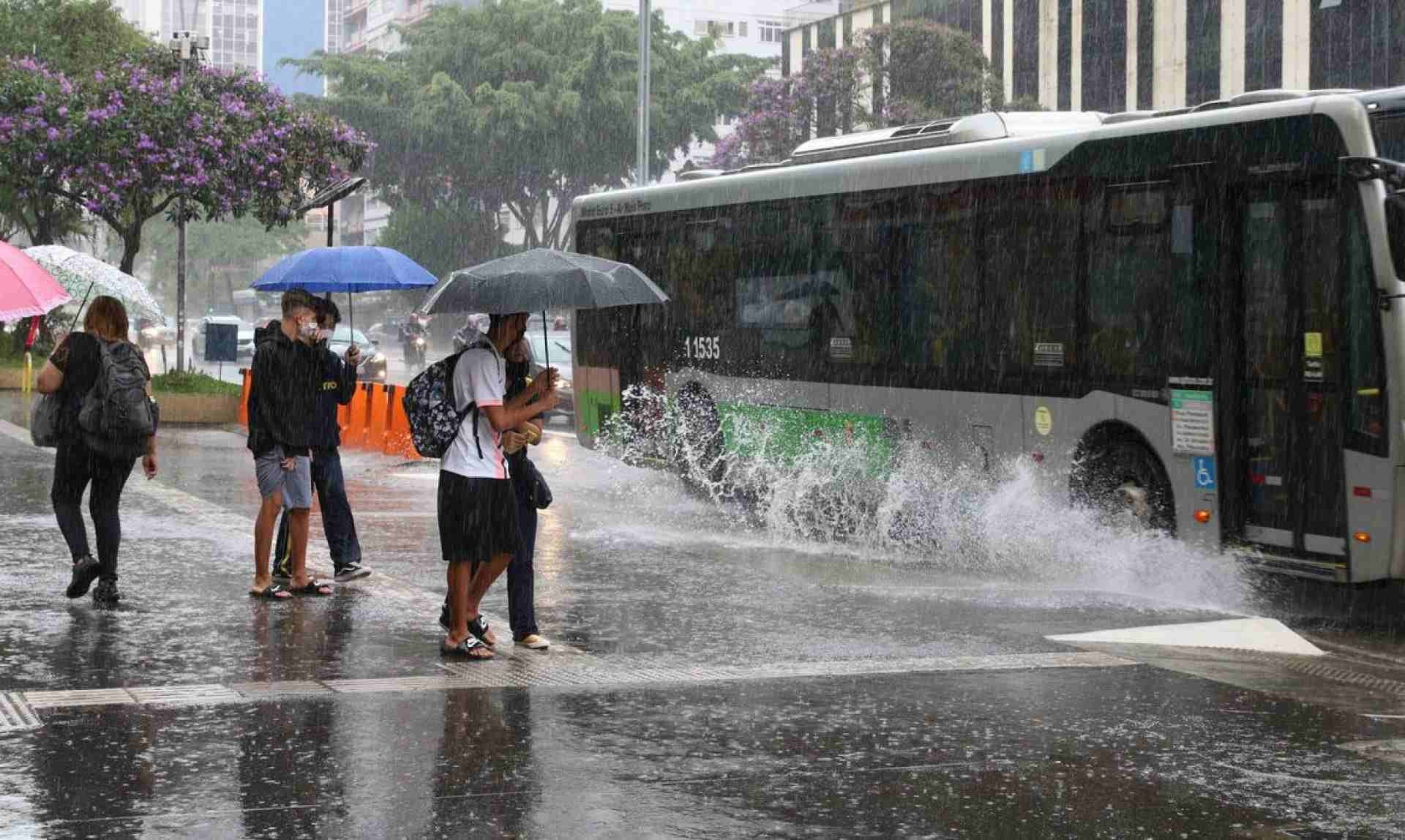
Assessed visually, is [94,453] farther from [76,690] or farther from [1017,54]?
[1017,54]

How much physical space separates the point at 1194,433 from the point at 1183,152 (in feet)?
5.73

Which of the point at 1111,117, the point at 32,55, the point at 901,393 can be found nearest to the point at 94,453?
the point at 901,393

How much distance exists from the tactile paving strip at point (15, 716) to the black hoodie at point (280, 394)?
3.03 meters

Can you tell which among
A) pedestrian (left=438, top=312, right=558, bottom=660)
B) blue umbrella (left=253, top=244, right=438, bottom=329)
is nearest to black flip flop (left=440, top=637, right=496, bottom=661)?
pedestrian (left=438, top=312, right=558, bottom=660)

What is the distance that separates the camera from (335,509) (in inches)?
444

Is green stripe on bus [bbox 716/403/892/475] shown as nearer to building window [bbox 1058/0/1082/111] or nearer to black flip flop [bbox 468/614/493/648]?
black flip flop [bbox 468/614/493/648]

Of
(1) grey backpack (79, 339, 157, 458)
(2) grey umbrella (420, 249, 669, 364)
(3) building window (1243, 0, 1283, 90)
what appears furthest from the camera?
(3) building window (1243, 0, 1283, 90)

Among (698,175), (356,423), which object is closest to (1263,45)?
(356,423)

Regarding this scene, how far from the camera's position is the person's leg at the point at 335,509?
11.1 meters

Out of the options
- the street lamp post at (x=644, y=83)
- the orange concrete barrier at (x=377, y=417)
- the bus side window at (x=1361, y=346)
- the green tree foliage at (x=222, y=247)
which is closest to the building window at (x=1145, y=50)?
the street lamp post at (x=644, y=83)

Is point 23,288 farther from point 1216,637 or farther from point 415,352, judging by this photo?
point 415,352

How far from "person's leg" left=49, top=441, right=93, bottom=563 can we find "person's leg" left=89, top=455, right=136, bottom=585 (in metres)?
0.07

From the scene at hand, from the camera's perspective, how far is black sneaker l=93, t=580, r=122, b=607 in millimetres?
10156

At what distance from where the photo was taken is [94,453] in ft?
33.3
